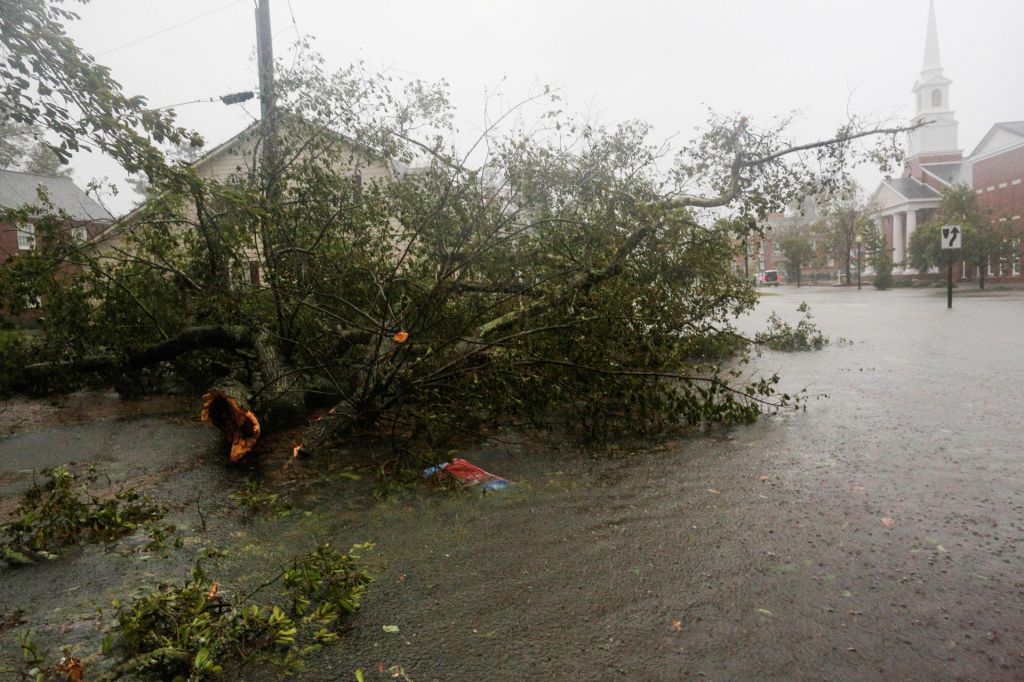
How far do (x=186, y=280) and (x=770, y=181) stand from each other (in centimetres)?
827

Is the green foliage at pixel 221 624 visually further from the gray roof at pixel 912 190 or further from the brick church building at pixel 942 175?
the gray roof at pixel 912 190

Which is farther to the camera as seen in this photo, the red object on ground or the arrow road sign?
the arrow road sign

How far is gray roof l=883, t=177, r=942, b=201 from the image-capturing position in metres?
58.9

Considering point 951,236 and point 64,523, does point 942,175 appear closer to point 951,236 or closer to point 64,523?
point 951,236

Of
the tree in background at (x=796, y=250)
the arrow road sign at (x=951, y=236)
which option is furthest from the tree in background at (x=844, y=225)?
the arrow road sign at (x=951, y=236)

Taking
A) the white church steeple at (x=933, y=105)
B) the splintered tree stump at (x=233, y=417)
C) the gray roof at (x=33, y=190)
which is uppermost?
the white church steeple at (x=933, y=105)

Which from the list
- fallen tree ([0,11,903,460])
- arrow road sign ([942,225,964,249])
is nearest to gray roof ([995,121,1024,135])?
arrow road sign ([942,225,964,249])

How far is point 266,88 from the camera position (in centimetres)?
888

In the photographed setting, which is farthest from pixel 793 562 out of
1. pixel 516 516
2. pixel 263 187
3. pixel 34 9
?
pixel 263 187

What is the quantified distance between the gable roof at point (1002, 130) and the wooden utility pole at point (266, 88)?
4728 centimetres

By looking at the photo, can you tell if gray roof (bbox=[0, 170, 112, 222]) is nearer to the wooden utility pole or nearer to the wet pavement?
the wooden utility pole

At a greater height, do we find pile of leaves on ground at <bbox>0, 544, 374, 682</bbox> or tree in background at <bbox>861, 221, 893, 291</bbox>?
tree in background at <bbox>861, 221, 893, 291</bbox>

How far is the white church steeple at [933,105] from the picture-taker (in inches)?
2596

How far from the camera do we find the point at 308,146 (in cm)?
851
